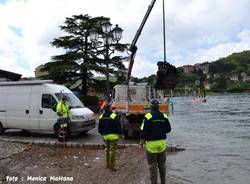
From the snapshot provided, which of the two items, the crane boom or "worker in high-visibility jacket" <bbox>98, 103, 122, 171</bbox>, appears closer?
"worker in high-visibility jacket" <bbox>98, 103, 122, 171</bbox>

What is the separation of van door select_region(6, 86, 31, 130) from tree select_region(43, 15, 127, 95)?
60.1 ft

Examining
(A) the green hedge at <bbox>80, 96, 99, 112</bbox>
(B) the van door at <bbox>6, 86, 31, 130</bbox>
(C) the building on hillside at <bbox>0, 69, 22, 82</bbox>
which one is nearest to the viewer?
(B) the van door at <bbox>6, 86, 31, 130</bbox>

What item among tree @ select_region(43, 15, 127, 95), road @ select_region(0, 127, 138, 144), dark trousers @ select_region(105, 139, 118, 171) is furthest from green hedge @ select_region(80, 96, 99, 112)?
dark trousers @ select_region(105, 139, 118, 171)

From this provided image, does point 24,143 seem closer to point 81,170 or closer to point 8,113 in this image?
point 8,113

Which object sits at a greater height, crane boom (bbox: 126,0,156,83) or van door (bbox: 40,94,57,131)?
crane boom (bbox: 126,0,156,83)

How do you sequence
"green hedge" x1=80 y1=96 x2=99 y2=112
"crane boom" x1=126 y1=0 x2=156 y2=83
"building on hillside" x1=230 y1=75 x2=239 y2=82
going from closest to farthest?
"crane boom" x1=126 y1=0 x2=156 y2=83 < "green hedge" x1=80 y1=96 x2=99 y2=112 < "building on hillside" x1=230 y1=75 x2=239 y2=82

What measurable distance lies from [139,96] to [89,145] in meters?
5.53

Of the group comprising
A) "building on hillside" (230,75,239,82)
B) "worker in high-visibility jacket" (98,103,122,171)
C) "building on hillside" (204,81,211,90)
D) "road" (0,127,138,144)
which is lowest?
"road" (0,127,138,144)

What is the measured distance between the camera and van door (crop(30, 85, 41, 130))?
15250mm

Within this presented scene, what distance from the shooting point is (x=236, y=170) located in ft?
34.8

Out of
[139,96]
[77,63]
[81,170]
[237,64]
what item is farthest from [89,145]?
[237,64]

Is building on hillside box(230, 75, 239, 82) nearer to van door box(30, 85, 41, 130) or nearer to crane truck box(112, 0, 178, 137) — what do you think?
crane truck box(112, 0, 178, 137)

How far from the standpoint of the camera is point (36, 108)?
602 inches

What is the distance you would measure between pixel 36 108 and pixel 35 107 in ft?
0.23
